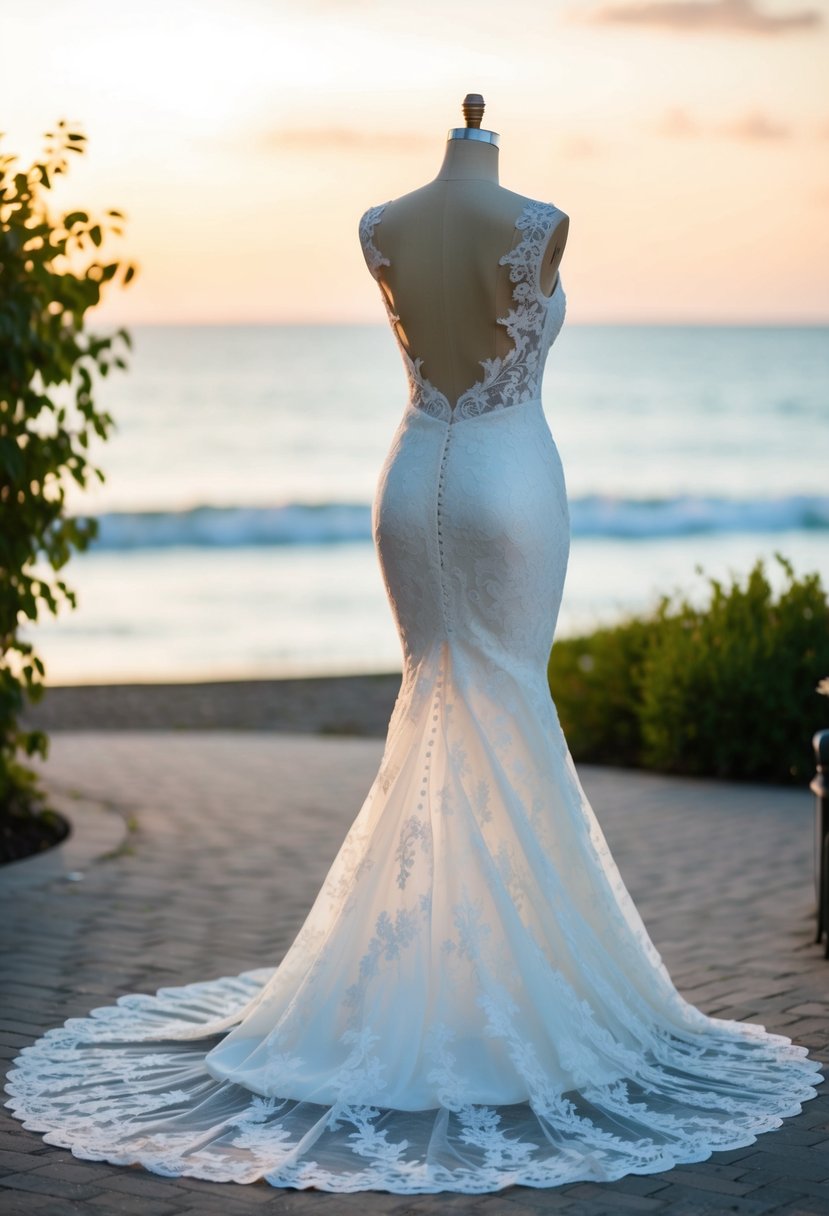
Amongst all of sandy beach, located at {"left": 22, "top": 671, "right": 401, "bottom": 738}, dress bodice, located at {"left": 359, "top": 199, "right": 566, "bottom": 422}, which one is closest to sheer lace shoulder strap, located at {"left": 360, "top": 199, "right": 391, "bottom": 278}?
dress bodice, located at {"left": 359, "top": 199, "right": 566, "bottom": 422}

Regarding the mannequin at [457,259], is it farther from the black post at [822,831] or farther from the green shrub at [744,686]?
the green shrub at [744,686]

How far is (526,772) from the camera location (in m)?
4.25

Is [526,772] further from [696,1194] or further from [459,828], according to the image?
[696,1194]

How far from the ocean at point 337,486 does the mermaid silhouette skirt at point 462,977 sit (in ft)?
16.7

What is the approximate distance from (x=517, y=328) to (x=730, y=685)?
5.49m

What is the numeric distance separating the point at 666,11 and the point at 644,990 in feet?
49.2

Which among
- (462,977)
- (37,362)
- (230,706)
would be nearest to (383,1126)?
(462,977)

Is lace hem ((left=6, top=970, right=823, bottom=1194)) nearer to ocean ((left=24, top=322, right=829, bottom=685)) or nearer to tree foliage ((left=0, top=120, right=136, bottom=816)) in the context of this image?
tree foliage ((left=0, top=120, right=136, bottom=816))

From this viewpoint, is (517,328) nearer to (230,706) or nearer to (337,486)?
(230,706)

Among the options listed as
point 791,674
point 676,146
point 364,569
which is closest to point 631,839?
point 791,674

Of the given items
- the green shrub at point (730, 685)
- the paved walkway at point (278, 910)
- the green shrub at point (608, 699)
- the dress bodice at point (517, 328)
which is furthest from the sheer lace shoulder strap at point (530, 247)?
the green shrub at point (608, 699)

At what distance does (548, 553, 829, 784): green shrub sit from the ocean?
0.99 feet

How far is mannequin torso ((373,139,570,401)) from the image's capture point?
416cm

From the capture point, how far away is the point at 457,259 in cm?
419
